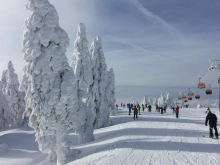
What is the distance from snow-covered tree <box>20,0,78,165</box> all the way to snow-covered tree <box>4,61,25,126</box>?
29.0 m

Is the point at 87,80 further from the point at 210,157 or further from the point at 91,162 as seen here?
the point at 210,157

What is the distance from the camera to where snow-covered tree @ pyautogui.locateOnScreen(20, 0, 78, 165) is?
1195 cm

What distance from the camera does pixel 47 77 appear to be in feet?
39.4

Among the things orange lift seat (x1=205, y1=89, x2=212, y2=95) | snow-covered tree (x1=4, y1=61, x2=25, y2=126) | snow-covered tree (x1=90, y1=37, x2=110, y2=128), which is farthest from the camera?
snow-covered tree (x1=4, y1=61, x2=25, y2=126)

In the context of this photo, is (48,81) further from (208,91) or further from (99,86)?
(208,91)

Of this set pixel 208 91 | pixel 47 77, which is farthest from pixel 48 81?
pixel 208 91

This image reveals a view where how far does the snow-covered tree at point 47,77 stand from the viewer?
12.0m

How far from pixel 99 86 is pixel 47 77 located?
50.3 ft

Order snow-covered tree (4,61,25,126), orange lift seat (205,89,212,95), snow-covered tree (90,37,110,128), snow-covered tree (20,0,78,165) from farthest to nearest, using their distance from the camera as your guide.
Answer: snow-covered tree (4,61,25,126)
orange lift seat (205,89,212,95)
snow-covered tree (90,37,110,128)
snow-covered tree (20,0,78,165)

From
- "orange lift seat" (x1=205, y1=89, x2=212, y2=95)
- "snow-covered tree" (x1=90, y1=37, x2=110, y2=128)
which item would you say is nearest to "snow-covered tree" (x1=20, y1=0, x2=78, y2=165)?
"snow-covered tree" (x1=90, y1=37, x2=110, y2=128)

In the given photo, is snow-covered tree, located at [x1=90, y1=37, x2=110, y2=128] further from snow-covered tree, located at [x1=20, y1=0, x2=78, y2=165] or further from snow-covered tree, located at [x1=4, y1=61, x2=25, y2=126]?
snow-covered tree, located at [x1=4, y1=61, x2=25, y2=126]

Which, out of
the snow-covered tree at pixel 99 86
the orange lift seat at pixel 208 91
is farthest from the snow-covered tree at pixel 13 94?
the orange lift seat at pixel 208 91

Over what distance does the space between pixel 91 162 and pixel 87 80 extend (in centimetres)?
1449

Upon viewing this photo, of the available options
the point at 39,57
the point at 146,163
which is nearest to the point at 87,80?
the point at 39,57
